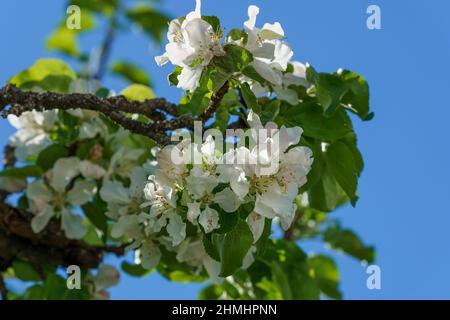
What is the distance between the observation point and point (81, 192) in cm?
250

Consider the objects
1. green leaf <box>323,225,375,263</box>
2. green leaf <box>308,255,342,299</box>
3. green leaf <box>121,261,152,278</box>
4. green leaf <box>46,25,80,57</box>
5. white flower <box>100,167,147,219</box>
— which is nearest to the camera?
white flower <box>100,167,147,219</box>

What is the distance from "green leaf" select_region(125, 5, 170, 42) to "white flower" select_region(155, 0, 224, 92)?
282 centimetres

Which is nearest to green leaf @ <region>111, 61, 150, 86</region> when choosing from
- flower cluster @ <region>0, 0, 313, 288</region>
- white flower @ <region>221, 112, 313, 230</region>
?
flower cluster @ <region>0, 0, 313, 288</region>

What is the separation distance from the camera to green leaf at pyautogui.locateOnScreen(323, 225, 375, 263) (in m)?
3.48

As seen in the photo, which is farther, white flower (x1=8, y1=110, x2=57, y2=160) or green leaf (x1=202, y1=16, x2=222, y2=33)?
white flower (x1=8, y1=110, x2=57, y2=160)

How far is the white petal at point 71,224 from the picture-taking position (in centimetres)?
248

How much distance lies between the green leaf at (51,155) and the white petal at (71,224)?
15 cm

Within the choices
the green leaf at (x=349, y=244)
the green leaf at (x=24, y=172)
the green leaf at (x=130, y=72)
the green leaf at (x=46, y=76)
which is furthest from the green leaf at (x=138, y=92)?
the green leaf at (x=130, y=72)

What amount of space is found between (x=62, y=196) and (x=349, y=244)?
1439mm

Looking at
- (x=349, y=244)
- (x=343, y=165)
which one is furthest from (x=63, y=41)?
(x=343, y=165)

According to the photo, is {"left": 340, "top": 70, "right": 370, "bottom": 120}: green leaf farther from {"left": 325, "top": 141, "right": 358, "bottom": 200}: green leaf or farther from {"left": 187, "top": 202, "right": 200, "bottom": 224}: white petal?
{"left": 187, "top": 202, "right": 200, "bottom": 224}: white petal

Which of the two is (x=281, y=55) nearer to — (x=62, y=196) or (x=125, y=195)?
(x=125, y=195)
